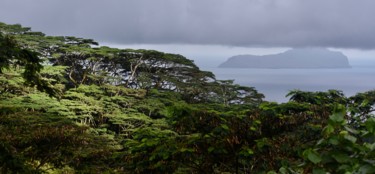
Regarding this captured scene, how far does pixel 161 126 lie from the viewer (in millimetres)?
15414

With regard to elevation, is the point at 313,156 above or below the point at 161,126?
above

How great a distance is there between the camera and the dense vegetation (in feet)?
4.05

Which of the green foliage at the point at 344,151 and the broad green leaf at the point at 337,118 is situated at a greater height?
the broad green leaf at the point at 337,118

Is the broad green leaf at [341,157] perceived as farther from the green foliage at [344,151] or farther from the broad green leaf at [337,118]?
the broad green leaf at [337,118]

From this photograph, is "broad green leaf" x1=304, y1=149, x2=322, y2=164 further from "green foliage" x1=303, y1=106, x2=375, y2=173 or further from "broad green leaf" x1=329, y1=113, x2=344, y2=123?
"broad green leaf" x1=329, y1=113, x2=344, y2=123

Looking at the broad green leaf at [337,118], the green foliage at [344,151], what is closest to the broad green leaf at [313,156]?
the green foliage at [344,151]

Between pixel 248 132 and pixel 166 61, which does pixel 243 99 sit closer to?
pixel 166 61

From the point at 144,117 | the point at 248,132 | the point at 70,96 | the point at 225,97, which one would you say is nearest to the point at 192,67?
the point at 225,97

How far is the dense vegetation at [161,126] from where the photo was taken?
1233 mm

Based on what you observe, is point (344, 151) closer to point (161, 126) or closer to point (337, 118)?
point (337, 118)

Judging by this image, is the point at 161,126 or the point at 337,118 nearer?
the point at 337,118

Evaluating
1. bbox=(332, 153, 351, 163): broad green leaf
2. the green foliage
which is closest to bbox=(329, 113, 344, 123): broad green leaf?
the green foliage

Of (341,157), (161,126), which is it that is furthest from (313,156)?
(161,126)

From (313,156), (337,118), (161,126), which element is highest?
(337,118)
